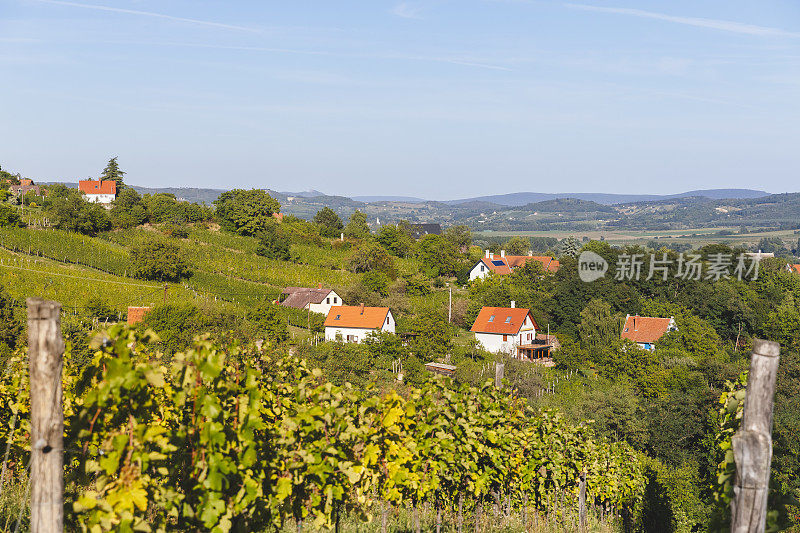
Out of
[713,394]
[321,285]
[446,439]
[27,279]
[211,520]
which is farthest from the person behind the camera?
[321,285]

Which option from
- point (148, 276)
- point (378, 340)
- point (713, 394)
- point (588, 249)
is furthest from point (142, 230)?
point (713, 394)

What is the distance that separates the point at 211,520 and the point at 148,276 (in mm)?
40427

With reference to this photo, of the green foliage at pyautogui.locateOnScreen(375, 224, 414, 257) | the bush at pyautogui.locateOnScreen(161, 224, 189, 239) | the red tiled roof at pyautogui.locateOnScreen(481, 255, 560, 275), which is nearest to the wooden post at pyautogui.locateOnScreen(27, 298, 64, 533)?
the bush at pyautogui.locateOnScreen(161, 224, 189, 239)

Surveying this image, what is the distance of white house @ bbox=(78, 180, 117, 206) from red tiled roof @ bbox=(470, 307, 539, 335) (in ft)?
188

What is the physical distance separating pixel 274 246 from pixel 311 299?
45.1ft

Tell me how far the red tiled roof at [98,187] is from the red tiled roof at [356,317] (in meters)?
52.5

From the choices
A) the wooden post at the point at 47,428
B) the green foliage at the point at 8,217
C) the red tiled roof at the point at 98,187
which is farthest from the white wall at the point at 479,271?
the wooden post at the point at 47,428

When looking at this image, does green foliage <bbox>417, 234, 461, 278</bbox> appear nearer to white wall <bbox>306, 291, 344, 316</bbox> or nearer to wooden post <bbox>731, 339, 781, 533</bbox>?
white wall <bbox>306, 291, 344, 316</bbox>

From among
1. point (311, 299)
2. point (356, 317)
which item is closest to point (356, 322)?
point (356, 317)

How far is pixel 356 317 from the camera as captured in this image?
42.0 meters

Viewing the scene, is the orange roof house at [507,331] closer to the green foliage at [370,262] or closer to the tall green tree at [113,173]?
the green foliage at [370,262]

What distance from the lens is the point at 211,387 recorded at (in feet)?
18.6

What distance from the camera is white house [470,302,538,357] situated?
140 ft

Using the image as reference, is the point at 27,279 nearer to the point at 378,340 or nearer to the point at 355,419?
the point at 378,340
